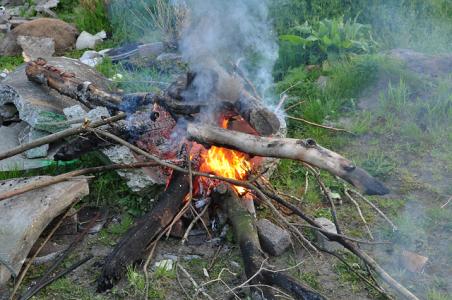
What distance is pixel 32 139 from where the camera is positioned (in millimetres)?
5242

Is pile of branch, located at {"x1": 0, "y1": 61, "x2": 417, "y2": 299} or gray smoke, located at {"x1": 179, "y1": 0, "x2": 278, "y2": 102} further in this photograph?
gray smoke, located at {"x1": 179, "y1": 0, "x2": 278, "y2": 102}

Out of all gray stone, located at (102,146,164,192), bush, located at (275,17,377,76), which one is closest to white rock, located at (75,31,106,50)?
bush, located at (275,17,377,76)

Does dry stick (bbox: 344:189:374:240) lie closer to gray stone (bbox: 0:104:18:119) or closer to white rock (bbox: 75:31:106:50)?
gray stone (bbox: 0:104:18:119)

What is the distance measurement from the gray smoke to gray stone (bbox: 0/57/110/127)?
4.29 ft

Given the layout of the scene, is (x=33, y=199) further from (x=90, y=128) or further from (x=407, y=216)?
(x=407, y=216)

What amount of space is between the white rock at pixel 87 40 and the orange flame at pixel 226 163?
200 inches

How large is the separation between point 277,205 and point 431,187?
1461 mm

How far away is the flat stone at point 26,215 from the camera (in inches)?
145

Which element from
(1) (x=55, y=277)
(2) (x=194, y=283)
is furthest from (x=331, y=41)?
(1) (x=55, y=277)

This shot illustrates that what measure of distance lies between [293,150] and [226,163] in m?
1.09

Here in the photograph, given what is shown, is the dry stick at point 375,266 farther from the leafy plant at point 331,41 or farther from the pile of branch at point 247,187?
the leafy plant at point 331,41

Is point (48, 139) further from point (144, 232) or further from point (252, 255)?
point (252, 255)

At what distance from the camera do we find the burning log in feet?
10.1

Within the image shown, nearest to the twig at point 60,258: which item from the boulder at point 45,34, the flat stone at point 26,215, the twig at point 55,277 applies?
the twig at point 55,277
